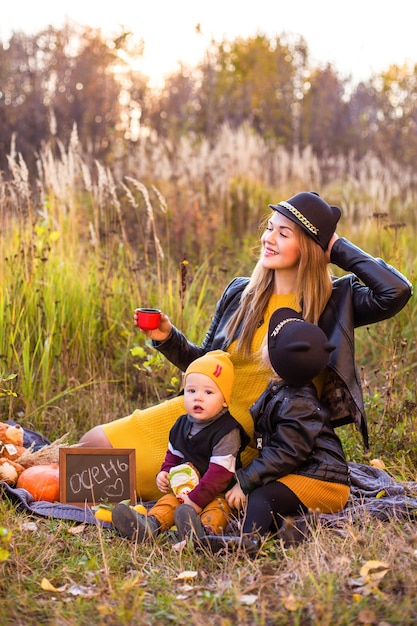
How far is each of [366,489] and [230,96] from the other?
49.6 feet

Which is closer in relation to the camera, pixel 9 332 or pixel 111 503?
pixel 111 503

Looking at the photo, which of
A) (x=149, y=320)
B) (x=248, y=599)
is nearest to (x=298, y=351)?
(x=149, y=320)

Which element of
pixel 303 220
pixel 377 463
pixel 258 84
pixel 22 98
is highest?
pixel 258 84

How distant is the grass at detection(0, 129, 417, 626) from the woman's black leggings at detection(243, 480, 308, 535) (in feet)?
0.45

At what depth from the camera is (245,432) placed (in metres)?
3.58

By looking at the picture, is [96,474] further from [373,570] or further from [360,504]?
[373,570]

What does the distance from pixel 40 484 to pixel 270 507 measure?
122 cm

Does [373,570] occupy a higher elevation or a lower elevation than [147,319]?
lower

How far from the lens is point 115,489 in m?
3.84

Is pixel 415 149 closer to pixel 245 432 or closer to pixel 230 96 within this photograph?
pixel 230 96

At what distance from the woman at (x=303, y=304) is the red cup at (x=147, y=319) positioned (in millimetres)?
126

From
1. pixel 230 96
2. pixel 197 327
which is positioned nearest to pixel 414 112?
pixel 230 96

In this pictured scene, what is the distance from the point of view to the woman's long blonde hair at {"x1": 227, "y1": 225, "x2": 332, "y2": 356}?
11.9 feet

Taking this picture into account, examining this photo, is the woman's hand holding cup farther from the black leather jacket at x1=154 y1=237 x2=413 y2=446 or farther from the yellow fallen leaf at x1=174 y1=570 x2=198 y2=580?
the yellow fallen leaf at x1=174 y1=570 x2=198 y2=580
